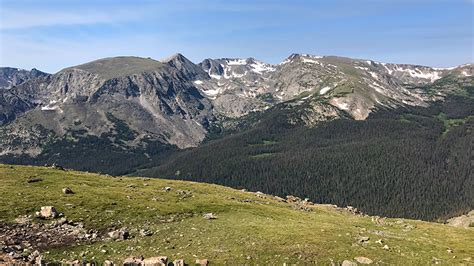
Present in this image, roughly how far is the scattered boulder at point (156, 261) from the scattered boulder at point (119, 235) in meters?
8.92

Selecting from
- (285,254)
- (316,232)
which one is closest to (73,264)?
(285,254)

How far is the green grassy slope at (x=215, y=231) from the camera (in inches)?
1780

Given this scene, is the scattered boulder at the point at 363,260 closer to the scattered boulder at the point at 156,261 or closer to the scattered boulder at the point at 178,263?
the scattered boulder at the point at 178,263

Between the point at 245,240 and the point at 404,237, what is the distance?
23229 mm

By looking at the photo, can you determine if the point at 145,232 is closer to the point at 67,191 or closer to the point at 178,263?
the point at 178,263

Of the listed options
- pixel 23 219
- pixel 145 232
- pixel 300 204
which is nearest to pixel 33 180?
pixel 23 219

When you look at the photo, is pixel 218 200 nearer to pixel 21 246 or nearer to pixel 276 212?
pixel 276 212

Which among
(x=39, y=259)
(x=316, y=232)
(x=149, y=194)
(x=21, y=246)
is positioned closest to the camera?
(x=39, y=259)

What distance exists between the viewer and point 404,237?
191 feet

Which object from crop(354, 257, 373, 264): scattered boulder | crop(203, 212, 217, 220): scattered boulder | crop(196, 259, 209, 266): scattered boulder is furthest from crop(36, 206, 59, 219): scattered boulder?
crop(354, 257, 373, 264): scattered boulder

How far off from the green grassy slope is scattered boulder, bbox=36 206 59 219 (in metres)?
1.44

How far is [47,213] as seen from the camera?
52406mm

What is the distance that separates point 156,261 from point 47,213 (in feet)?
67.0

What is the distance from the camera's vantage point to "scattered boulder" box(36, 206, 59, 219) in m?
52.1
